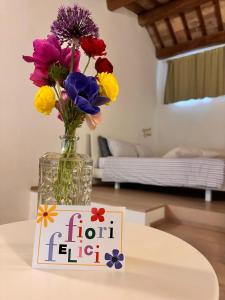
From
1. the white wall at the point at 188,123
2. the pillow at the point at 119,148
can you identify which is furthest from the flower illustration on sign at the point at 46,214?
Answer: the white wall at the point at 188,123

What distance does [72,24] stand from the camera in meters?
0.70

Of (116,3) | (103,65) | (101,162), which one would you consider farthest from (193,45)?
(103,65)

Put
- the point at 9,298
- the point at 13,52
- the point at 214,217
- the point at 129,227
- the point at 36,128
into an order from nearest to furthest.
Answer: the point at 9,298, the point at 129,227, the point at 214,217, the point at 13,52, the point at 36,128

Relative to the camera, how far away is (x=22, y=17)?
2.95 meters

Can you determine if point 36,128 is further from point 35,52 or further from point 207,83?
point 207,83

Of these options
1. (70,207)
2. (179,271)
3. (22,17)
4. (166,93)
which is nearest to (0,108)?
(22,17)

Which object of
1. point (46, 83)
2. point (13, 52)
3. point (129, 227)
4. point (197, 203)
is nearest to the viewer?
point (46, 83)

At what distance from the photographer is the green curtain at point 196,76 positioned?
14.8 feet

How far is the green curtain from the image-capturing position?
4.50m

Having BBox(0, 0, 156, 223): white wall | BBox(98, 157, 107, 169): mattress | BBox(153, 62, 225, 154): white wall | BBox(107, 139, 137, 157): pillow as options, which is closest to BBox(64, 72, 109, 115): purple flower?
BBox(0, 0, 156, 223): white wall

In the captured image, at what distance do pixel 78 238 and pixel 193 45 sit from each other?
4.94 m

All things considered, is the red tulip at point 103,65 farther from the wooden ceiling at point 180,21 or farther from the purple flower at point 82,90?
the wooden ceiling at point 180,21

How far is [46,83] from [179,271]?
58 cm

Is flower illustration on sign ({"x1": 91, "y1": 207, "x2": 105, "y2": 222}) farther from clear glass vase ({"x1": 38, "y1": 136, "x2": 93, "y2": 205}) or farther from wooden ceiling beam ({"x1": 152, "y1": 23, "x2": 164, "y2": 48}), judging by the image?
wooden ceiling beam ({"x1": 152, "y1": 23, "x2": 164, "y2": 48})
